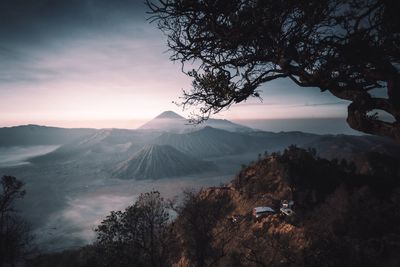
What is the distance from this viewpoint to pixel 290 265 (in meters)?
25.1

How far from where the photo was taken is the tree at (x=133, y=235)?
2212 cm

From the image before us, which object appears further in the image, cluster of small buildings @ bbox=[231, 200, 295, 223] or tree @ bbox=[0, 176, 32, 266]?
cluster of small buildings @ bbox=[231, 200, 295, 223]

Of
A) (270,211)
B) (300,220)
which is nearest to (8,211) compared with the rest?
(270,211)

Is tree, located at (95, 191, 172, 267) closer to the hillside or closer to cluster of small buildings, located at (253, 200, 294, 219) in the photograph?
the hillside

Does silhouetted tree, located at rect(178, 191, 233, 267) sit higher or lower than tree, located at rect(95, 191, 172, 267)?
lower

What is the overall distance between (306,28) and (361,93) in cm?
149

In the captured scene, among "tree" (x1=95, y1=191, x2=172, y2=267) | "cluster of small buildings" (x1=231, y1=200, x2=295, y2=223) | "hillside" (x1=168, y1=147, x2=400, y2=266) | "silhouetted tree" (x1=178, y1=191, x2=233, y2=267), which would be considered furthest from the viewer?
"cluster of small buildings" (x1=231, y1=200, x2=295, y2=223)

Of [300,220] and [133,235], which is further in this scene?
[300,220]

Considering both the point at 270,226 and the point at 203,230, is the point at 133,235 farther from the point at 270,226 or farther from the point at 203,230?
the point at 270,226

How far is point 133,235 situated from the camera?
23.6 metres

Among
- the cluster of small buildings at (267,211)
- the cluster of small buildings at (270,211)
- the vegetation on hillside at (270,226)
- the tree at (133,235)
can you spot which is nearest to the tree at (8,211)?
the vegetation on hillside at (270,226)

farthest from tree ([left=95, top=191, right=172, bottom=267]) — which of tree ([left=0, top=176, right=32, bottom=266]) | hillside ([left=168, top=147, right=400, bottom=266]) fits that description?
tree ([left=0, top=176, right=32, bottom=266])

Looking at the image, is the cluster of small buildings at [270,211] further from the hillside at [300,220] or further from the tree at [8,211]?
the tree at [8,211]

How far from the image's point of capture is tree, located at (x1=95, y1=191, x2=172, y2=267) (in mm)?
22125
